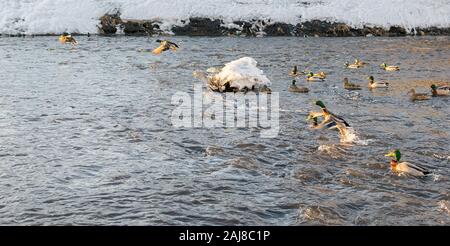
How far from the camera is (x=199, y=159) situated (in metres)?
13.6

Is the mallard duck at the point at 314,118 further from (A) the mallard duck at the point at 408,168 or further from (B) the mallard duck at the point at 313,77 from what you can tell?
(B) the mallard duck at the point at 313,77

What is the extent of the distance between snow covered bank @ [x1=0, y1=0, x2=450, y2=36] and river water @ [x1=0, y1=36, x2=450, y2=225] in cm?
2607

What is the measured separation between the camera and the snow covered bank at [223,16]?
5222 cm

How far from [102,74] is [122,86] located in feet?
13.5

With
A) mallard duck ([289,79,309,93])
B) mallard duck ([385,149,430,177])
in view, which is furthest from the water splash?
mallard duck ([289,79,309,93])

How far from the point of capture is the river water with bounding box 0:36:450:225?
33.5 ft

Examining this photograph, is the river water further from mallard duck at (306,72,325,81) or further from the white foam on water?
the white foam on water

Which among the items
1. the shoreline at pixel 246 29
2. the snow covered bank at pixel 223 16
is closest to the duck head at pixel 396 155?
the shoreline at pixel 246 29

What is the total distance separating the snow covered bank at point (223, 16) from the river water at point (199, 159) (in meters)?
26.1

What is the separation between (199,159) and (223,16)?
145 feet

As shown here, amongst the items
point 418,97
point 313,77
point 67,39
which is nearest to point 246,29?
point 67,39
